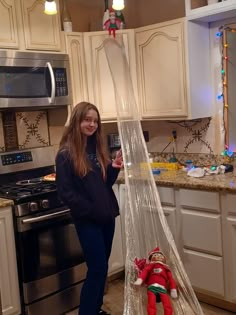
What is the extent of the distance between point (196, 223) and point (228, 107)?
97cm

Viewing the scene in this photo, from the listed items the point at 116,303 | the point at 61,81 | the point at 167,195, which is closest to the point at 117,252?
the point at 116,303

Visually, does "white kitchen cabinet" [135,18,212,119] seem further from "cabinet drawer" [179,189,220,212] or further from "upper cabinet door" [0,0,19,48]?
"upper cabinet door" [0,0,19,48]

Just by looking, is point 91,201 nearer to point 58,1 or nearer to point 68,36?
point 68,36

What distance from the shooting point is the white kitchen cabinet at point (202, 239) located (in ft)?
8.73

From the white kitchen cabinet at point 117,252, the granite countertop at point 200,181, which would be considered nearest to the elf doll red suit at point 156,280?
the granite countertop at point 200,181

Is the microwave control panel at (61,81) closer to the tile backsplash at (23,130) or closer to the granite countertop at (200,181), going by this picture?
the tile backsplash at (23,130)

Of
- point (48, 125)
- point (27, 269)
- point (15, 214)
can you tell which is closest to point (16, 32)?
point (48, 125)

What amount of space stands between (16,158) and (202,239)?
149 cm

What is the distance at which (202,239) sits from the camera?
2744 mm

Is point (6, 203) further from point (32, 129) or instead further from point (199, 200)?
point (199, 200)

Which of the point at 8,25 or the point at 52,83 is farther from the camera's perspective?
the point at 52,83

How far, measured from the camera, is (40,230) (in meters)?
2.66

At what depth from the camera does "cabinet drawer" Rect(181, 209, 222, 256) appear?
2.66 metres

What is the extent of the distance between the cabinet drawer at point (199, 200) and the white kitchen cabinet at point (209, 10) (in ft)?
4.16
